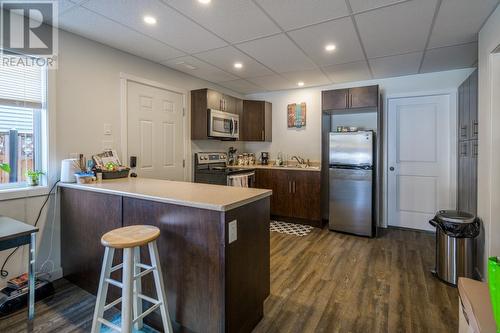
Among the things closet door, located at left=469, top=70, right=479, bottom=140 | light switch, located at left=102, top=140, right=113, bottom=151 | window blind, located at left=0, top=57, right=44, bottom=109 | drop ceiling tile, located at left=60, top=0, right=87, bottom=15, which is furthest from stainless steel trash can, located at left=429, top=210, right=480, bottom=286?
window blind, located at left=0, top=57, right=44, bottom=109

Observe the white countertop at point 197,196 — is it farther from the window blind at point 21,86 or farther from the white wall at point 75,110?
the window blind at point 21,86

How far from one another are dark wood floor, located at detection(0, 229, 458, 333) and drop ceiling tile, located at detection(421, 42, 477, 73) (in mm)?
2433

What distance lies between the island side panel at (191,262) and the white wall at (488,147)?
92.4 inches

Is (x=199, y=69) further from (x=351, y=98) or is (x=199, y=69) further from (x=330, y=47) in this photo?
(x=351, y=98)

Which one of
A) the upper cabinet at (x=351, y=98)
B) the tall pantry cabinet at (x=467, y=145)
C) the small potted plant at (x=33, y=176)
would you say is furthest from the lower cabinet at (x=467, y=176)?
the small potted plant at (x=33, y=176)

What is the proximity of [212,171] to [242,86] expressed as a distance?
180cm

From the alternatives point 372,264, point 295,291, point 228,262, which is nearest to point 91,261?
point 228,262

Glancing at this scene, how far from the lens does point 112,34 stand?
8.46 feet

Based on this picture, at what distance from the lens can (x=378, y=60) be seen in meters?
3.32

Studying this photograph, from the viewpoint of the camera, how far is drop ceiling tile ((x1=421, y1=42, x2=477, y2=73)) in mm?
2936

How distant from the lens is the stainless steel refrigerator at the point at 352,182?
12.3 ft

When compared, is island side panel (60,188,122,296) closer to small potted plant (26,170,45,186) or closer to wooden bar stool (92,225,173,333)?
small potted plant (26,170,45,186)

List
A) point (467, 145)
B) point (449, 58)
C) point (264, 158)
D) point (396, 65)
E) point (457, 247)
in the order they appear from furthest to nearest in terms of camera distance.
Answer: point (264, 158) < point (396, 65) < point (449, 58) < point (467, 145) < point (457, 247)

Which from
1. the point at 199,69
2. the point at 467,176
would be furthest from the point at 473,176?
the point at 199,69
